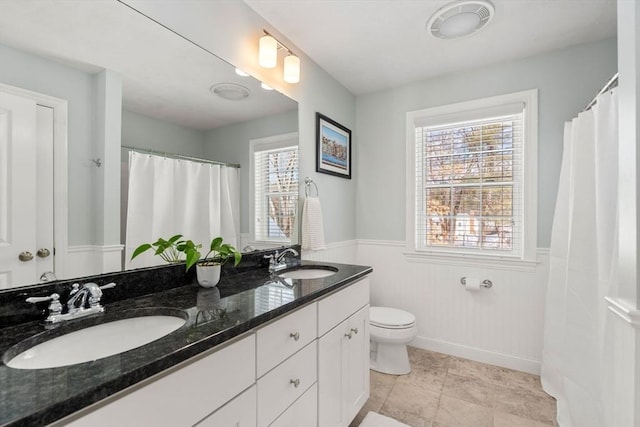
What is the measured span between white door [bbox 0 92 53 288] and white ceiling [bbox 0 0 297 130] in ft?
0.44

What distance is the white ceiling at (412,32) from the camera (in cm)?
175

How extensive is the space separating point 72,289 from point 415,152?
8.38 feet

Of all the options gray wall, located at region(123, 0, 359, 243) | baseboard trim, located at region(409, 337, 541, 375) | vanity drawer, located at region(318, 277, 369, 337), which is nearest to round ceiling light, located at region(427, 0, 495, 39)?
gray wall, located at region(123, 0, 359, 243)

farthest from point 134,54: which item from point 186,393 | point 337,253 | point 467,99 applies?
point 467,99

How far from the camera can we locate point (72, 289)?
1010mm

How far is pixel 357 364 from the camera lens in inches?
66.6

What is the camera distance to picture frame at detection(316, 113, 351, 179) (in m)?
2.41

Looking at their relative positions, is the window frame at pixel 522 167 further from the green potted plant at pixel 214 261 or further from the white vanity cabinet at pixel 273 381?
the green potted plant at pixel 214 261

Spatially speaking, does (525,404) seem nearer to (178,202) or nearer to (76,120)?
(178,202)

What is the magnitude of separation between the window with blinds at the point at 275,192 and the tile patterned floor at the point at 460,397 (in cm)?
126

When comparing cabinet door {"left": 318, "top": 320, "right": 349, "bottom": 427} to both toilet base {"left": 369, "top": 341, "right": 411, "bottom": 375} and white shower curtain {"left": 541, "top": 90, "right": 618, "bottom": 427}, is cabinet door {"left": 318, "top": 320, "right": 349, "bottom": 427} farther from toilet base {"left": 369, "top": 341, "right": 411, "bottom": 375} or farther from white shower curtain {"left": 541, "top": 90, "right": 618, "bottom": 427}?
white shower curtain {"left": 541, "top": 90, "right": 618, "bottom": 427}

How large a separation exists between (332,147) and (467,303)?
5.71ft

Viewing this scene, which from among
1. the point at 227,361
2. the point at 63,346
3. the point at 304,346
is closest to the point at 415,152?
the point at 304,346

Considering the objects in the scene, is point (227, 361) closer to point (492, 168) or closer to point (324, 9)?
point (324, 9)
